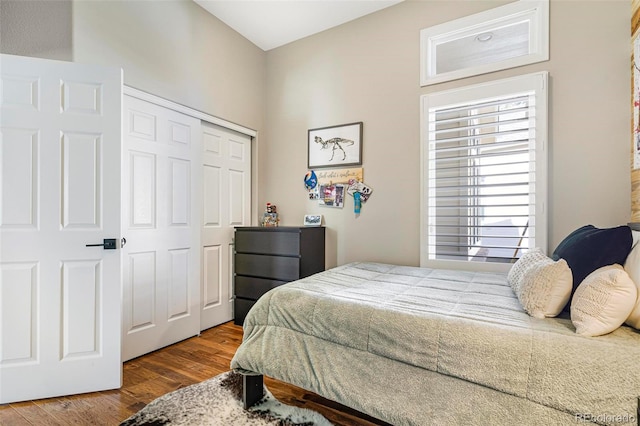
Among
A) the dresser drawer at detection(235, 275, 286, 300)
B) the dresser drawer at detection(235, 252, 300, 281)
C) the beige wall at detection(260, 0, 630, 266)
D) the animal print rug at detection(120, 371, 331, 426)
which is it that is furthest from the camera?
the dresser drawer at detection(235, 275, 286, 300)

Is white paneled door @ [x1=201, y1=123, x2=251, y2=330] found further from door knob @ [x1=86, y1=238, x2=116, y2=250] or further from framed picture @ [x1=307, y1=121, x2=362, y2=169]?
door knob @ [x1=86, y1=238, x2=116, y2=250]

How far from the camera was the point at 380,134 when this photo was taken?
2945 millimetres

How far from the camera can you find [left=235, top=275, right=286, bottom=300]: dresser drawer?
2887 millimetres

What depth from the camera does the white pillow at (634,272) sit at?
3.76ft

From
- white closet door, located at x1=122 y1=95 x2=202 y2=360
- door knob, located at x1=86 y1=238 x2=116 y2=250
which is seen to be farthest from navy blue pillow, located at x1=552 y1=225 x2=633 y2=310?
white closet door, located at x1=122 y1=95 x2=202 y2=360

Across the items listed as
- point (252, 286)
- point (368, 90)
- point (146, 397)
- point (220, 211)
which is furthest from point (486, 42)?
point (146, 397)

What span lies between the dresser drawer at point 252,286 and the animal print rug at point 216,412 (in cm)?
109

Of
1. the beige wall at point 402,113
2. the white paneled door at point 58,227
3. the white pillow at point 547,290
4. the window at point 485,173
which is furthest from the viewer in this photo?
the window at point 485,173

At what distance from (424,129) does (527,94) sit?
0.77m

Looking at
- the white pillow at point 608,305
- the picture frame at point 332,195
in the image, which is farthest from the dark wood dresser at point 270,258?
the white pillow at point 608,305

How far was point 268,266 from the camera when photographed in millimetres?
2883

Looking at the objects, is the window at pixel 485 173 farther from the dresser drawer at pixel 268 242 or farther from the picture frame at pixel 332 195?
the dresser drawer at pixel 268 242

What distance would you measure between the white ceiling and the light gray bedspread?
8.45ft

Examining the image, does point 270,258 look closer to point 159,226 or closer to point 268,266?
point 268,266
